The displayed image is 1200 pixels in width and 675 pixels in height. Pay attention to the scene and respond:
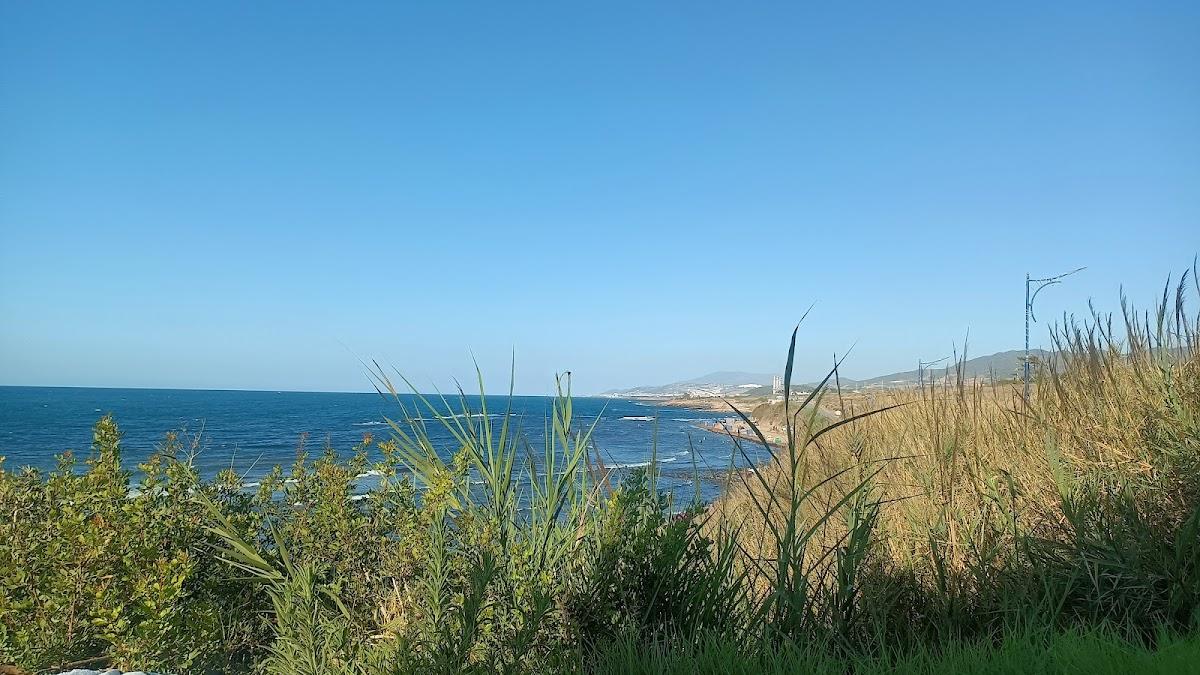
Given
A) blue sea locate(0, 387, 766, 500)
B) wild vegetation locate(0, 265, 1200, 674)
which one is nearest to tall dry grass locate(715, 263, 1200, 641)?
wild vegetation locate(0, 265, 1200, 674)

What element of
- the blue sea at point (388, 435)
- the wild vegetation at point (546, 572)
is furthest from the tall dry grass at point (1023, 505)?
the blue sea at point (388, 435)

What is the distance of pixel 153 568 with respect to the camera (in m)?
2.67

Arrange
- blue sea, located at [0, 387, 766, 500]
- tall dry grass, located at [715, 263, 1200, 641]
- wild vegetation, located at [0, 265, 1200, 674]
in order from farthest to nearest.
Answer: blue sea, located at [0, 387, 766, 500], tall dry grass, located at [715, 263, 1200, 641], wild vegetation, located at [0, 265, 1200, 674]

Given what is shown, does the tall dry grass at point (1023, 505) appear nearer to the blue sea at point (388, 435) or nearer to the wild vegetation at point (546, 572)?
the wild vegetation at point (546, 572)

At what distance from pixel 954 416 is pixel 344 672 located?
15.0ft

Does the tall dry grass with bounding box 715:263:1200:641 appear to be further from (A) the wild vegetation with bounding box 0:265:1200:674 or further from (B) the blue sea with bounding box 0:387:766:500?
(B) the blue sea with bounding box 0:387:766:500

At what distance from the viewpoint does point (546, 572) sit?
2615 mm

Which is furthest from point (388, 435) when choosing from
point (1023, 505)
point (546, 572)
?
point (1023, 505)

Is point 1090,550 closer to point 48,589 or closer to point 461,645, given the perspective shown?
point 461,645

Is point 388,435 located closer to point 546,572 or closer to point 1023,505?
point 546,572

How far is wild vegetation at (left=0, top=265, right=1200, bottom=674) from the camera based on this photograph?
2.41m

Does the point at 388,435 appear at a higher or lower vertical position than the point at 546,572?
higher

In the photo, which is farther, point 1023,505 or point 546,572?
point 1023,505

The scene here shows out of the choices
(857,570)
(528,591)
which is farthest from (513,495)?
(857,570)
